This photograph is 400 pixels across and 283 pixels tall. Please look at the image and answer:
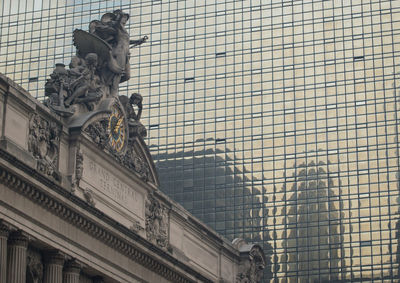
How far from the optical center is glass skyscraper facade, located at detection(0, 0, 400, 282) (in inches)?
4547

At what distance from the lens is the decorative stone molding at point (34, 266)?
56.7 meters

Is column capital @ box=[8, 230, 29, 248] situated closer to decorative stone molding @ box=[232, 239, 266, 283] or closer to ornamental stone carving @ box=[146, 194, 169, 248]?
ornamental stone carving @ box=[146, 194, 169, 248]

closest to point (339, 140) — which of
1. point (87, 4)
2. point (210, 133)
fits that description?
point (210, 133)

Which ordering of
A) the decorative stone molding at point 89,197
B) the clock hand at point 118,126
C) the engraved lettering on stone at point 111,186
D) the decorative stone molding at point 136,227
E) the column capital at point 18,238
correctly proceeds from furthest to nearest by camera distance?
the decorative stone molding at point 136,227, the clock hand at point 118,126, the engraved lettering on stone at point 111,186, the decorative stone molding at point 89,197, the column capital at point 18,238

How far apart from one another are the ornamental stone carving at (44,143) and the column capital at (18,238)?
11.9ft

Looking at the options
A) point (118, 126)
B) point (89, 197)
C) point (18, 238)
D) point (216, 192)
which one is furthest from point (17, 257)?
point (216, 192)

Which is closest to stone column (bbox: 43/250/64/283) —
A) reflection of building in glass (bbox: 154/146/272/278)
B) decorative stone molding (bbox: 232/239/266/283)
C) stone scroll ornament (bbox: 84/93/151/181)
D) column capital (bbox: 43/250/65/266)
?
column capital (bbox: 43/250/65/266)

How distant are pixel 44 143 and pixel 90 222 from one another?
16.2 feet

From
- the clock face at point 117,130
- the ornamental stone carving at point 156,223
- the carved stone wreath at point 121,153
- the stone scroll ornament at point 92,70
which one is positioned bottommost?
the ornamental stone carving at point 156,223

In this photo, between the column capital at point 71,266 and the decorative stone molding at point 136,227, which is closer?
the column capital at point 71,266

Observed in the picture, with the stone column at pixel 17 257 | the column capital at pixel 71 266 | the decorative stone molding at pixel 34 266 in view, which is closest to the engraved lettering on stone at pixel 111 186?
the column capital at pixel 71 266

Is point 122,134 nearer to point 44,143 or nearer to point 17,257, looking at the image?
point 44,143

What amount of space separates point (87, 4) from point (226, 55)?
19.1m

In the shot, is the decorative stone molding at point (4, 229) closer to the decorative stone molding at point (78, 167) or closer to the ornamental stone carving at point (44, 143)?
the ornamental stone carving at point (44, 143)
